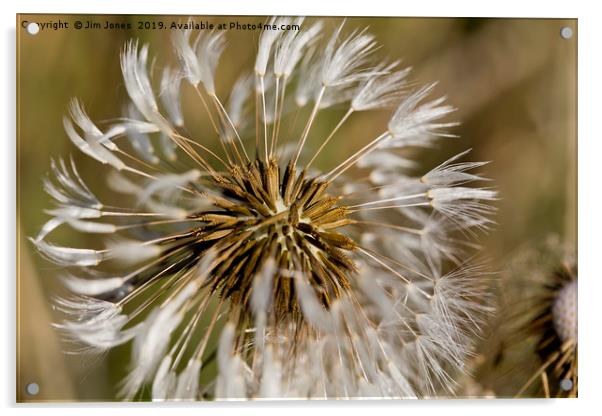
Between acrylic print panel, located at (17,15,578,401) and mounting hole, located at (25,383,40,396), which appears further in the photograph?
mounting hole, located at (25,383,40,396)

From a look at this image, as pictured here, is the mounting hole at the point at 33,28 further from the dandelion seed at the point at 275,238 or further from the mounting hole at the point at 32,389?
the mounting hole at the point at 32,389

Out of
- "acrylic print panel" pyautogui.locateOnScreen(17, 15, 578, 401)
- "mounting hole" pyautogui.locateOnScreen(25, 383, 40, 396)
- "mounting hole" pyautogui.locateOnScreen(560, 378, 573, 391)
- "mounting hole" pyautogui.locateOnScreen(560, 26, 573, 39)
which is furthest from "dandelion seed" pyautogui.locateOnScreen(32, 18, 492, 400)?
"mounting hole" pyautogui.locateOnScreen(560, 26, 573, 39)

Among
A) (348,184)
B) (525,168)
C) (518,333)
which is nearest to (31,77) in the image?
(348,184)

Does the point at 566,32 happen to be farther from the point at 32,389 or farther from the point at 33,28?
the point at 32,389

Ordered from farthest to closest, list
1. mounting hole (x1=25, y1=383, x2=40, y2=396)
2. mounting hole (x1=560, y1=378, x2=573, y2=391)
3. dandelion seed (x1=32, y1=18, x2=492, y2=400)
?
mounting hole (x1=560, y1=378, x2=573, y2=391) → mounting hole (x1=25, y1=383, x2=40, y2=396) → dandelion seed (x1=32, y1=18, x2=492, y2=400)

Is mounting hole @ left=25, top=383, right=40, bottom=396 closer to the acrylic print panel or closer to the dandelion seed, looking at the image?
the acrylic print panel

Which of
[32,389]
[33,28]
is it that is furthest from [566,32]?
[32,389]
